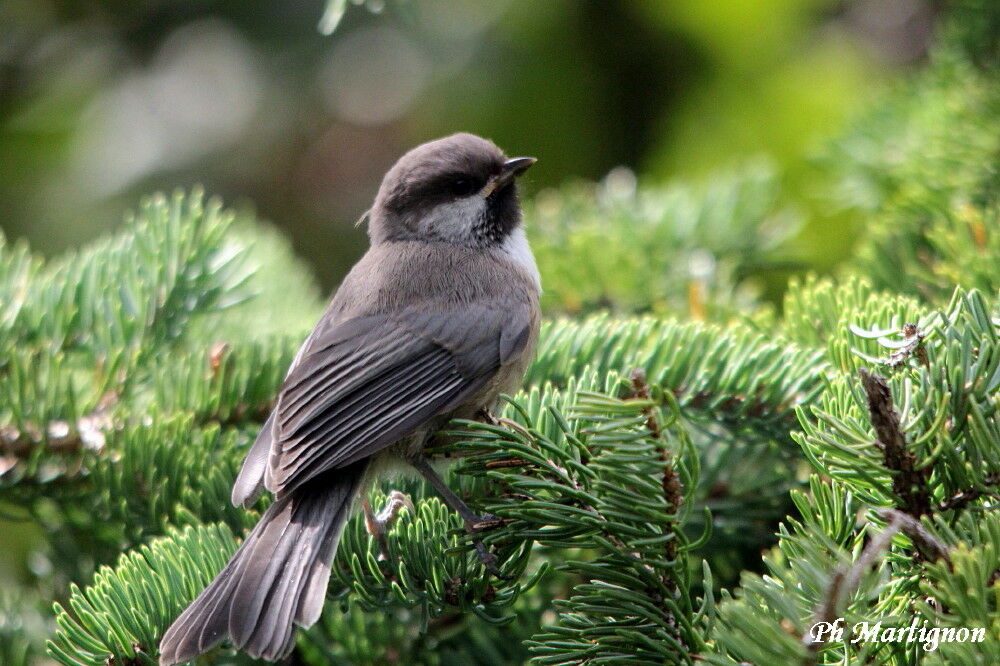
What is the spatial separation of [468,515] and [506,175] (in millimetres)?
1482

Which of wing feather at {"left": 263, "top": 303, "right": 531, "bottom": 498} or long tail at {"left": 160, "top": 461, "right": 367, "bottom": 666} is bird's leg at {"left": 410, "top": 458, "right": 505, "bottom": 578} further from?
long tail at {"left": 160, "top": 461, "right": 367, "bottom": 666}

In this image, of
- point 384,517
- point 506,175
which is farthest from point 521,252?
point 384,517

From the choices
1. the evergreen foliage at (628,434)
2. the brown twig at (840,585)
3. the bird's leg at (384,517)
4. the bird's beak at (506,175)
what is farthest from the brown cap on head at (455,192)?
the brown twig at (840,585)

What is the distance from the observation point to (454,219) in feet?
10.5

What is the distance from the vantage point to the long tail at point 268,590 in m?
1.72

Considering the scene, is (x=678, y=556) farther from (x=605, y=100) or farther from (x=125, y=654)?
(x=605, y=100)

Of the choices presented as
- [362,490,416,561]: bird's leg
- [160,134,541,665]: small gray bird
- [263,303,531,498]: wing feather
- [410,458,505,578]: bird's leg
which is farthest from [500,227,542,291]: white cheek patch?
[362,490,416,561]: bird's leg

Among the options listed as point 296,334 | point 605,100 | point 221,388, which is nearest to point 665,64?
point 605,100

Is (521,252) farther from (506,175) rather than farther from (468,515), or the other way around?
(468,515)

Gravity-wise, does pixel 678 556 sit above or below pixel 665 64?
below

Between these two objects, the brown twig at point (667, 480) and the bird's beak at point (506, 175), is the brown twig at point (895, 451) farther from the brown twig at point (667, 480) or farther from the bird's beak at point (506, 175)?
the bird's beak at point (506, 175)

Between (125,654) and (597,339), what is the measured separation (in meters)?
1.27

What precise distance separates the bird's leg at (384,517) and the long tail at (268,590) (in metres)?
0.06

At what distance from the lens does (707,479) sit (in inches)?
87.9
